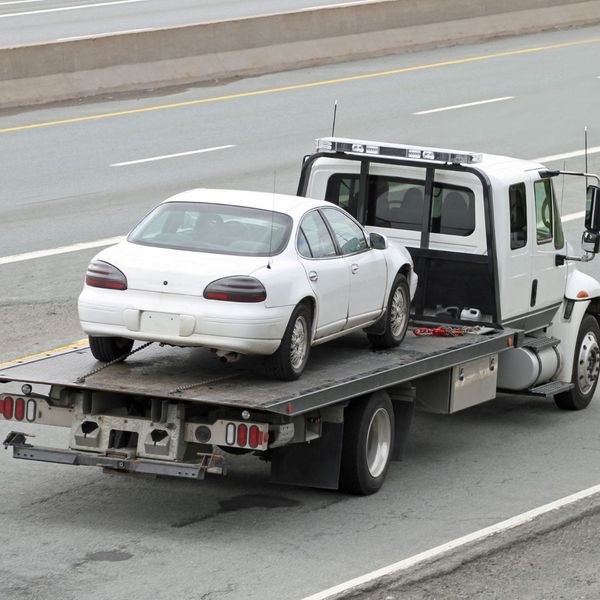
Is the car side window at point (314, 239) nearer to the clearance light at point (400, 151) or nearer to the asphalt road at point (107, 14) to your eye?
the clearance light at point (400, 151)

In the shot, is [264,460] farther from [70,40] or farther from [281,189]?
[70,40]

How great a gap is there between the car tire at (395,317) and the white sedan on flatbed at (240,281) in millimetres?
34

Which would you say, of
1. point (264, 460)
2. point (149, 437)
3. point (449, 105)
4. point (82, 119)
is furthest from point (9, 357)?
point (449, 105)

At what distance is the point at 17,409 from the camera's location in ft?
35.1

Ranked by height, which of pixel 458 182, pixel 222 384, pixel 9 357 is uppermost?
pixel 458 182

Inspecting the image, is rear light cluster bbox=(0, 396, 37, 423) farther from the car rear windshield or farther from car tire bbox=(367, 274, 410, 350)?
car tire bbox=(367, 274, 410, 350)

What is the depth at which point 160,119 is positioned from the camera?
90.7ft

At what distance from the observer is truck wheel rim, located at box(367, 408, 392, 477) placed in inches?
449

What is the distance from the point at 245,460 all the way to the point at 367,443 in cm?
139

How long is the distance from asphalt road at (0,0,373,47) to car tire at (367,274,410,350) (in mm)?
20923

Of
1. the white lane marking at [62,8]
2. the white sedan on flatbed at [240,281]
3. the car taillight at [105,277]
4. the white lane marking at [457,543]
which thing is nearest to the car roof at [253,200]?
the white sedan on flatbed at [240,281]

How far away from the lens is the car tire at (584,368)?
14.4 meters

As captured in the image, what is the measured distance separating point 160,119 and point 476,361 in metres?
15.8

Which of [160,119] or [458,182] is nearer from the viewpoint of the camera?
[458,182]
